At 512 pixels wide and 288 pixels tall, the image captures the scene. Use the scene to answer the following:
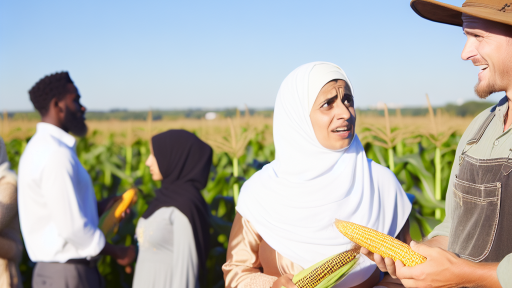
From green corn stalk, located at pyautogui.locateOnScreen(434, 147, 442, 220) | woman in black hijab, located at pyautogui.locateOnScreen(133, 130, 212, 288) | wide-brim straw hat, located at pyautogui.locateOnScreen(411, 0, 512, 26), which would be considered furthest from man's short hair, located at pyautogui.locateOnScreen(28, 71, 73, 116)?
green corn stalk, located at pyautogui.locateOnScreen(434, 147, 442, 220)

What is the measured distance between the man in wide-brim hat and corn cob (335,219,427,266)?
0.09ft

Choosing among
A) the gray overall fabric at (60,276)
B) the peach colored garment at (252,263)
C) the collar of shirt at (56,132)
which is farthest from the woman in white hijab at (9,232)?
the peach colored garment at (252,263)

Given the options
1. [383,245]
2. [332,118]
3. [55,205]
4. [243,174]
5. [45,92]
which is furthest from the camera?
[243,174]

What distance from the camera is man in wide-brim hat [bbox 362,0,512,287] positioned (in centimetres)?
141

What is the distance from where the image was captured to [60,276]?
2.88 meters

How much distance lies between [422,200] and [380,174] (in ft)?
7.30

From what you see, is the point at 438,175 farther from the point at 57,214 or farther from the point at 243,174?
the point at 57,214

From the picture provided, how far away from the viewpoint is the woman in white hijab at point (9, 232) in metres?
3.11

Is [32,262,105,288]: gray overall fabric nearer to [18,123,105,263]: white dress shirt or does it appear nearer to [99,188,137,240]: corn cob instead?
[18,123,105,263]: white dress shirt

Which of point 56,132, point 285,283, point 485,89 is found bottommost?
point 285,283

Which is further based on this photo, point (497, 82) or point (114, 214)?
point (114, 214)

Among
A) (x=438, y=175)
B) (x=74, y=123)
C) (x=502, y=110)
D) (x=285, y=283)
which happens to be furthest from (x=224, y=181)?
(x=502, y=110)

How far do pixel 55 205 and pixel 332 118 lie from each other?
6.39 ft

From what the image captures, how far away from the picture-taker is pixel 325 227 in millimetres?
2154
